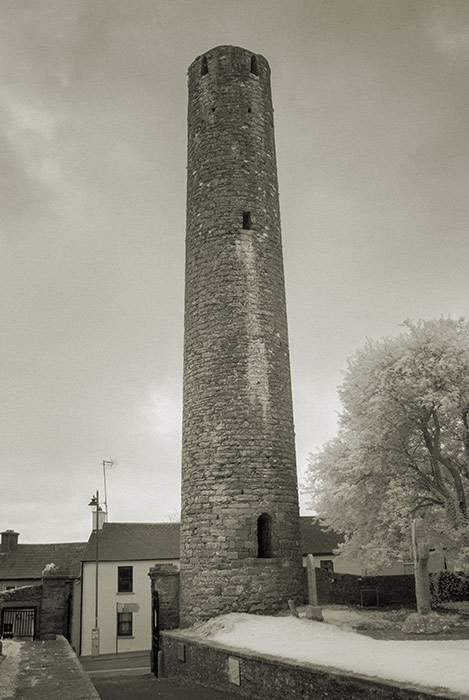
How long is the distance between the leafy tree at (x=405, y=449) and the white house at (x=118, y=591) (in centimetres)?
1404

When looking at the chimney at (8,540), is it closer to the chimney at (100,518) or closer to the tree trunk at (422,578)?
the chimney at (100,518)

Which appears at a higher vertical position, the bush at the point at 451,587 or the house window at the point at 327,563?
the house window at the point at 327,563

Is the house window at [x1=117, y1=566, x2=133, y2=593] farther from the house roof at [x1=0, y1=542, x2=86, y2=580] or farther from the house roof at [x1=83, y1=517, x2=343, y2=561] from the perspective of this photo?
the house roof at [x1=0, y1=542, x2=86, y2=580]

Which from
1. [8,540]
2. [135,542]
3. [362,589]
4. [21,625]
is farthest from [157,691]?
[8,540]

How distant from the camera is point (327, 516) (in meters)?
20.1

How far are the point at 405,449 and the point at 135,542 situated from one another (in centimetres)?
1787

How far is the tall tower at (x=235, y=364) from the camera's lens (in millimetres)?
15430

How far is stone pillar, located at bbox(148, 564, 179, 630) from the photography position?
1623 cm

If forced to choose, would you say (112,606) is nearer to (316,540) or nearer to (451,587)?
(316,540)

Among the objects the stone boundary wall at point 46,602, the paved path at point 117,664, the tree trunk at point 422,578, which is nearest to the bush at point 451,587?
the tree trunk at point 422,578

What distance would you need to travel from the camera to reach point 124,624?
96.1 feet

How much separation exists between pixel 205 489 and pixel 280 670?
6.19 meters

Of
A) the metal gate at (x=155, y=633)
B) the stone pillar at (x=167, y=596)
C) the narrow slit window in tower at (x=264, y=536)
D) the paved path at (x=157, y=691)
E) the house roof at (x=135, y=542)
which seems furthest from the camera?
Answer: the house roof at (x=135, y=542)

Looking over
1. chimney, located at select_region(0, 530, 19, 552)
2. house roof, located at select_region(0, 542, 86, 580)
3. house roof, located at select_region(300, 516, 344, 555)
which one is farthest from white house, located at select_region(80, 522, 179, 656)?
house roof, located at select_region(300, 516, 344, 555)
